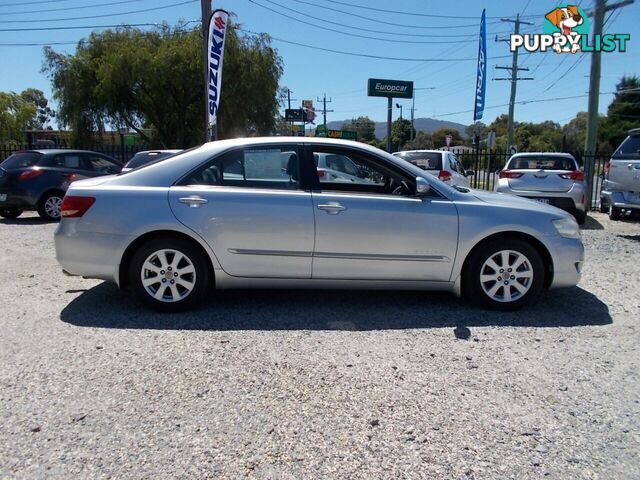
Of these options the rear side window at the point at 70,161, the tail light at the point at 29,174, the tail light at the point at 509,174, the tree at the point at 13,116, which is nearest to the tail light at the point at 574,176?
the tail light at the point at 509,174

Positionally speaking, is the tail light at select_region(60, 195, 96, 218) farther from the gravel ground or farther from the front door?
the front door

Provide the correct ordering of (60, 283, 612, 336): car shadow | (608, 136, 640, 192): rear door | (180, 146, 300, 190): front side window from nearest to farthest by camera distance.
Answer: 1. (60, 283, 612, 336): car shadow
2. (180, 146, 300, 190): front side window
3. (608, 136, 640, 192): rear door

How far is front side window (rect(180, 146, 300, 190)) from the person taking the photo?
469cm

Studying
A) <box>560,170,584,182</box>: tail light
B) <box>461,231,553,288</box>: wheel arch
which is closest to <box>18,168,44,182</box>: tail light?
<box>461,231,553,288</box>: wheel arch

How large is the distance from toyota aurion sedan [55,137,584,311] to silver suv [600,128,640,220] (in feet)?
17.8

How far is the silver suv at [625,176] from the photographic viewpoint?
358 inches

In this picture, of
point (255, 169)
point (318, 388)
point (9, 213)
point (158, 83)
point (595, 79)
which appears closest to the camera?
point (318, 388)

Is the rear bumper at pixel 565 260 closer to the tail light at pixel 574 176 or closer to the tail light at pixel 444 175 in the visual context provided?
the tail light at pixel 574 176

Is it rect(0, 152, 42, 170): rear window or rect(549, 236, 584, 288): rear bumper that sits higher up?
rect(0, 152, 42, 170): rear window

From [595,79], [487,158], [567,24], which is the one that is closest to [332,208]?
[595,79]

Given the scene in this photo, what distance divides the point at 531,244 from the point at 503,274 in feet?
1.38

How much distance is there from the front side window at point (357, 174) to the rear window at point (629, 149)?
6.80 meters

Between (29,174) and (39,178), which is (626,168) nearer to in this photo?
(39,178)

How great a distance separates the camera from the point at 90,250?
180 inches
